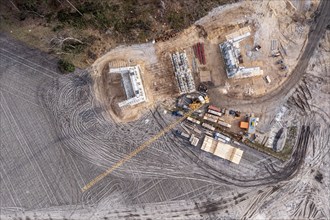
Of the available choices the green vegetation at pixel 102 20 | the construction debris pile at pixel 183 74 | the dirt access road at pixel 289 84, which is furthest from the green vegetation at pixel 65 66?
the dirt access road at pixel 289 84

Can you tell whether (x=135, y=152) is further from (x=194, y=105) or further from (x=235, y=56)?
(x=235, y=56)

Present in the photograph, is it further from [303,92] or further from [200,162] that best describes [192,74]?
[303,92]

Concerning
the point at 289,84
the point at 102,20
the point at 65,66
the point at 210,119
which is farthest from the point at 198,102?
the point at 65,66

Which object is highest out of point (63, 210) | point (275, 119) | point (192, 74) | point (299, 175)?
point (192, 74)

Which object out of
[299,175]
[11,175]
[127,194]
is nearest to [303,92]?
[299,175]

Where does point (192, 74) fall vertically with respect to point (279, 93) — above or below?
above

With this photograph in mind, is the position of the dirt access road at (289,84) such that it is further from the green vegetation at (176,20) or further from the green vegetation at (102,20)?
the green vegetation at (102,20)
